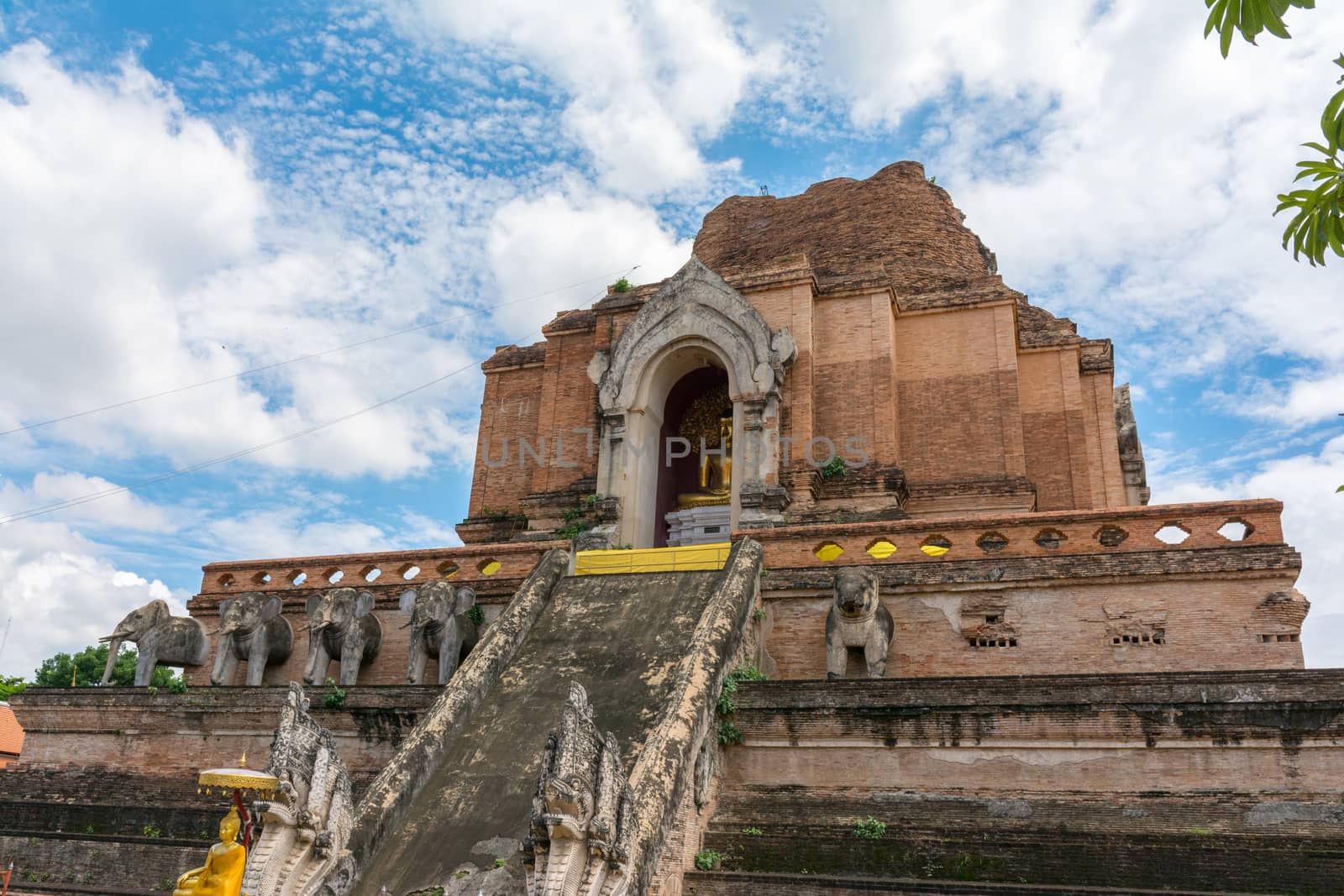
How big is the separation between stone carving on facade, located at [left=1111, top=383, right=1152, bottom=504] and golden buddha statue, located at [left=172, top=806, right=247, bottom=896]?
15.8m

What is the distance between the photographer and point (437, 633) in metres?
12.9

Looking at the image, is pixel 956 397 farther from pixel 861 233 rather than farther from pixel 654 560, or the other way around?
pixel 654 560

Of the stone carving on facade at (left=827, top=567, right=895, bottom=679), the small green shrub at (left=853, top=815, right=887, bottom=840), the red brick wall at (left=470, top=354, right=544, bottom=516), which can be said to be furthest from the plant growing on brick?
the small green shrub at (left=853, top=815, right=887, bottom=840)

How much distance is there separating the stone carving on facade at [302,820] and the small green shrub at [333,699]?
3.33 meters

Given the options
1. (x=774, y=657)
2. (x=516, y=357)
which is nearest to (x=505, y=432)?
(x=516, y=357)

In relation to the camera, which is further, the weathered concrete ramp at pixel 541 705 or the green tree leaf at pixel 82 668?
the green tree leaf at pixel 82 668

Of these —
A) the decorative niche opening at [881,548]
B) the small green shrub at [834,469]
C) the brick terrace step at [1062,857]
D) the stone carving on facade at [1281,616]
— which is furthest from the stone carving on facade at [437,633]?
the stone carving on facade at [1281,616]

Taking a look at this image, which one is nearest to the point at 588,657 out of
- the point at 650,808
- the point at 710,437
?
the point at 650,808

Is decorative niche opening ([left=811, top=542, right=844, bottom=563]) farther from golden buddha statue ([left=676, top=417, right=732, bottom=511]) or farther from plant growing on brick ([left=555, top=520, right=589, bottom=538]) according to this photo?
A: golden buddha statue ([left=676, top=417, right=732, bottom=511])

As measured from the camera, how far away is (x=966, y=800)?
345 inches

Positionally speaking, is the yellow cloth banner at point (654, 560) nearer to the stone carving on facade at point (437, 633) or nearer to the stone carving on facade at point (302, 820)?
the stone carving on facade at point (437, 633)

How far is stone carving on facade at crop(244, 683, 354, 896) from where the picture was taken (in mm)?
7609

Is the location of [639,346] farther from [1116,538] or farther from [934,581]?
[1116,538]

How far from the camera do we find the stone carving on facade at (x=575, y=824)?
6.86 meters
